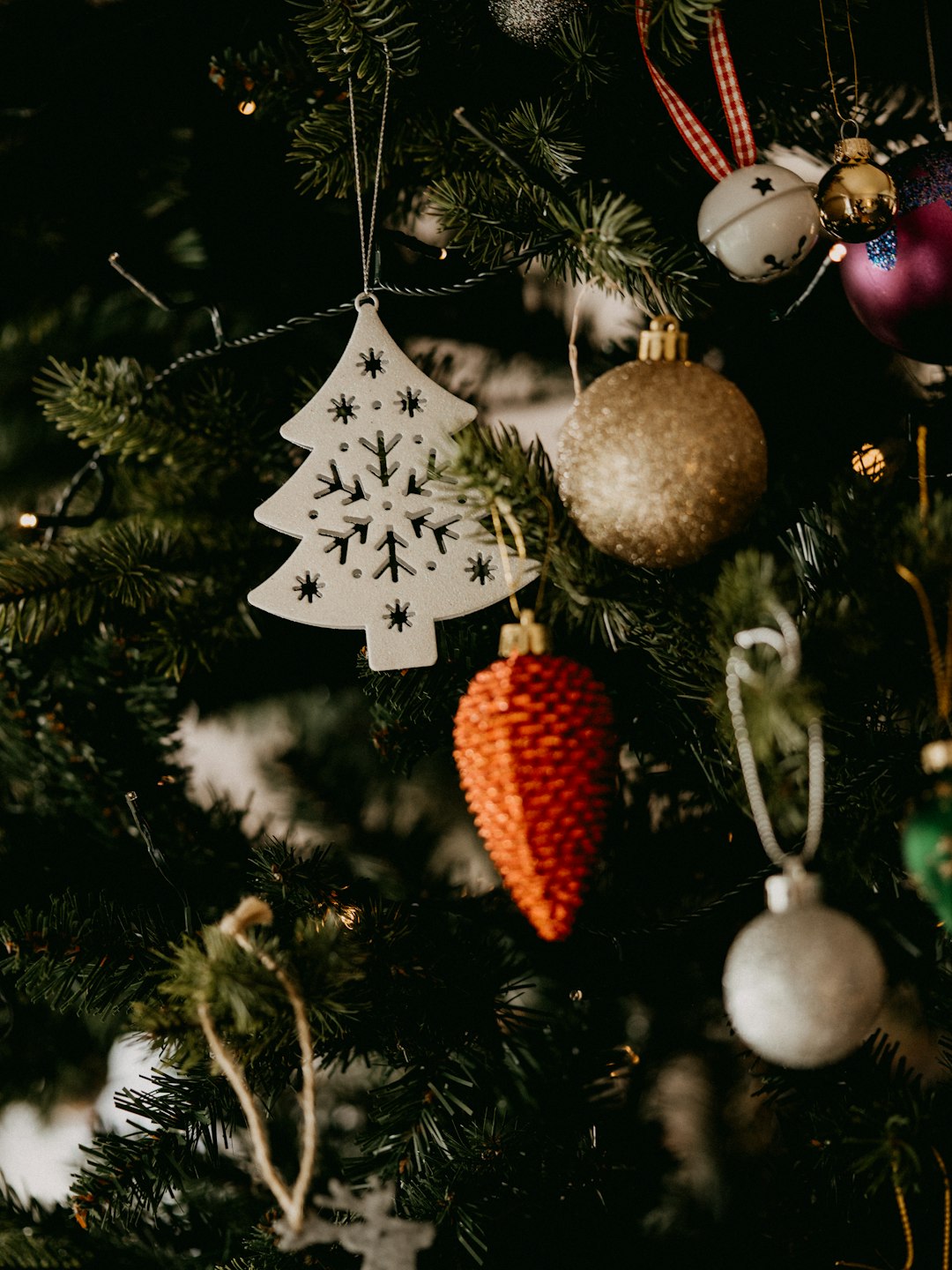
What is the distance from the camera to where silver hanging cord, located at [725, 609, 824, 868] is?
0.38 m

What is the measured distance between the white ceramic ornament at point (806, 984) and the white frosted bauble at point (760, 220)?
0.33 meters

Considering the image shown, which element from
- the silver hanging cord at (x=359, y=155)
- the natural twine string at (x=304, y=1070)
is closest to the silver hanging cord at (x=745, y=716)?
the natural twine string at (x=304, y=1070)

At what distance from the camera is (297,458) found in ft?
2.44

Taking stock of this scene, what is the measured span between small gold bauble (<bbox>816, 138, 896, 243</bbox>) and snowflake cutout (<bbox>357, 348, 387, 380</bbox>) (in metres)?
0.27

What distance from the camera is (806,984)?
1.27 ft

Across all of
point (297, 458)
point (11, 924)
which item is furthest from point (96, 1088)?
point (297, 458)

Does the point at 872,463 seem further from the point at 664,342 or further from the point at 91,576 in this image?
the point at 91,576

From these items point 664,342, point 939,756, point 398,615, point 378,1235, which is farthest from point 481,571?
point 378,1235

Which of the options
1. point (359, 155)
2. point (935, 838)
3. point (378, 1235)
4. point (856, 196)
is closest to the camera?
point (935, 838)

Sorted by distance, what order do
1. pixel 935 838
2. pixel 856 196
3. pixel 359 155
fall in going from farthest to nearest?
pixel 359 155
pixel 856 196
pixel 935 838

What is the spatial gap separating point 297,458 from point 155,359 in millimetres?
189

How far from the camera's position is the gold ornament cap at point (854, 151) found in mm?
497

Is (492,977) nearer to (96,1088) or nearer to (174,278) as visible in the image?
(96,1088)

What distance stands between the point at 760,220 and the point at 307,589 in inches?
12.9
